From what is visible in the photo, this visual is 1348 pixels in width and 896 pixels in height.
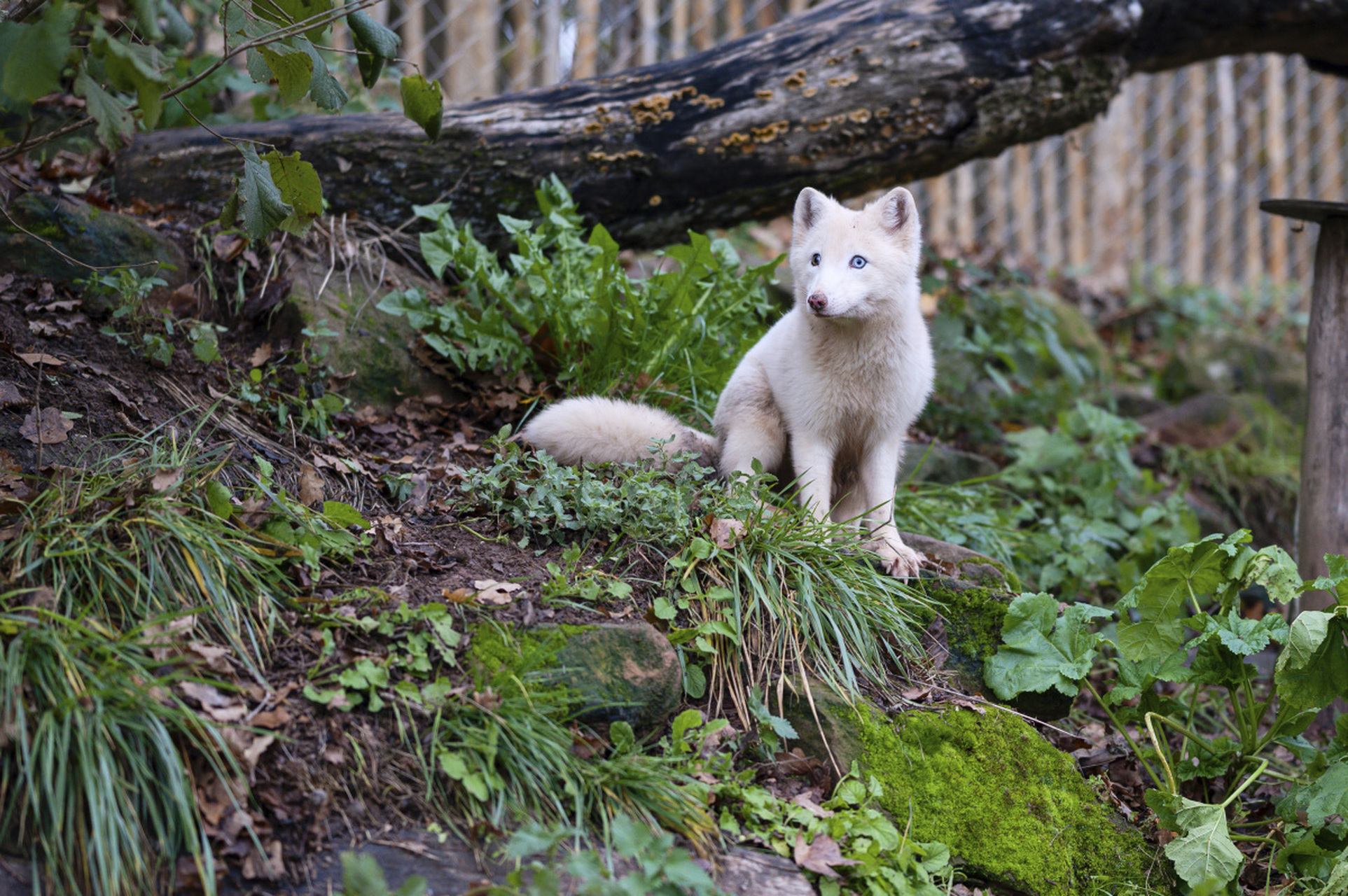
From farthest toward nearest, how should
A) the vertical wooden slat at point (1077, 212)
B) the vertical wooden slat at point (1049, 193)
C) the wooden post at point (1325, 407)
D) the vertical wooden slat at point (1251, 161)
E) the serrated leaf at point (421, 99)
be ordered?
the vertical wooden slat at point (1251, 161) < the vertical wooden slat at point (1077, 212) < the vertical wooden slat at point (1049, 193) < the wooden post at point (1325, 407) < the serrated leaf at point (421, 99)

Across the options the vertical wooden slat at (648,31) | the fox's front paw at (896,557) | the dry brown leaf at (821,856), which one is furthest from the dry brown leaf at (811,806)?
the vertical wooden slat at (648,31)

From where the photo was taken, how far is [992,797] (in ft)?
8.82

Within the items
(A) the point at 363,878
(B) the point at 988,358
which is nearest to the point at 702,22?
(B) the point at 988,358

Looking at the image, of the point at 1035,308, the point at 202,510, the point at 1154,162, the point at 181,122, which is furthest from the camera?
the point at 1154,162

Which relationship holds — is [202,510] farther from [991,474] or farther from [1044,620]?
[991,474]

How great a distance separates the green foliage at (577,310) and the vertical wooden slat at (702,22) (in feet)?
12.0

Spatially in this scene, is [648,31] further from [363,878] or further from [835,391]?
[363,878]

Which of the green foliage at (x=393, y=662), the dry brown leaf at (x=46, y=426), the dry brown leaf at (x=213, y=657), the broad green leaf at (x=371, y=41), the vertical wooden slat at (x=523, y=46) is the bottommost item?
the green foliage at (x=393, y=662)

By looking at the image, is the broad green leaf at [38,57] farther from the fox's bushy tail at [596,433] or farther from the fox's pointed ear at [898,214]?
the fox's pointed ear at [898,214]

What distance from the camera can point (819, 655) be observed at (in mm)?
2848

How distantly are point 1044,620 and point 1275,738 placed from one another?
806 millimetres

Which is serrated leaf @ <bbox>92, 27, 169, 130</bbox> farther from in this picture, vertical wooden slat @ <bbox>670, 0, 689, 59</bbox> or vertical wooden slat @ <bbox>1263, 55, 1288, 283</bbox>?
vertical wooden slat @ <bbox>1263, 55, 1288, 283</bbox>

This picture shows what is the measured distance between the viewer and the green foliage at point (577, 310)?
12.9 ft

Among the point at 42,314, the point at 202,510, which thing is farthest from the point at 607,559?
the point at 42,314
